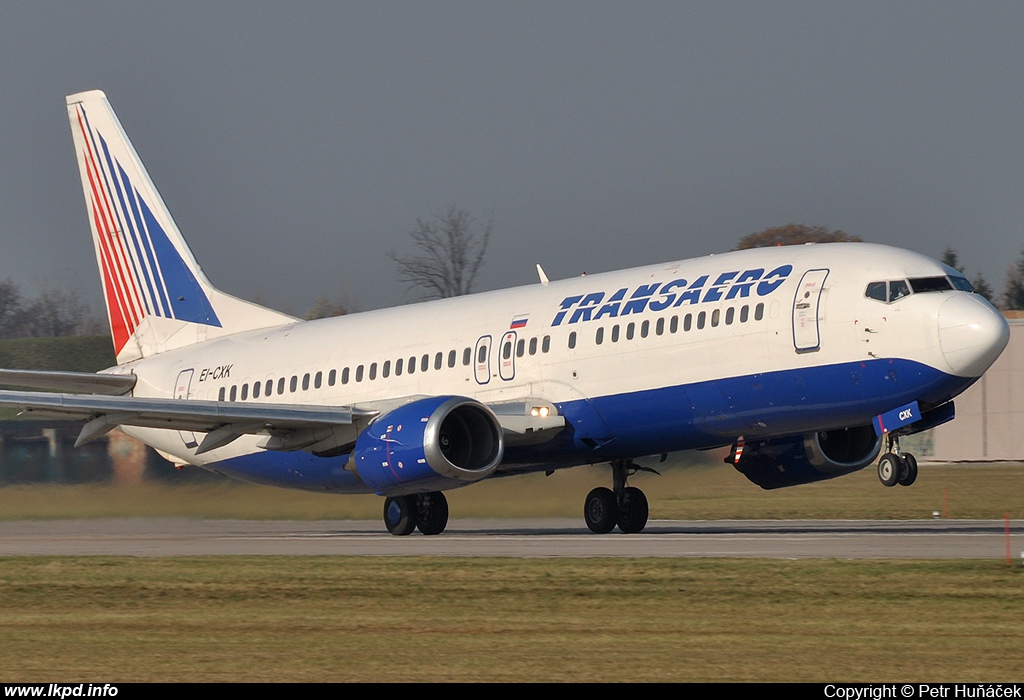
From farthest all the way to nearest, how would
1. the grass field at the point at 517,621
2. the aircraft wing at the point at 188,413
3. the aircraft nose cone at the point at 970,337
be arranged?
1. the aircraft wing at the point at 188,413
2. the aircraft nose cone at the point at 970,337
3. the grass field at the point at 517,621

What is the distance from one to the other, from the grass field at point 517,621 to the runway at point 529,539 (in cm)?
216

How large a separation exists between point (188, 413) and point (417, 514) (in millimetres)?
4734

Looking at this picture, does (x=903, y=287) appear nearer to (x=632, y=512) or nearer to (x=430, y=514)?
(x=632, y=512)

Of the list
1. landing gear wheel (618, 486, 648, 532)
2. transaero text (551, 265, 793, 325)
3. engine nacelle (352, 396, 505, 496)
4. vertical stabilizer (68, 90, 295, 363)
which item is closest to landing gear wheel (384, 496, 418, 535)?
engine nacelle (352, 396, 505, 496)

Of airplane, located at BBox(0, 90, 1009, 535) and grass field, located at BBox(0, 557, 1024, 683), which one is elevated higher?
airplane, located at BBox(0, 90, 1009, 535)

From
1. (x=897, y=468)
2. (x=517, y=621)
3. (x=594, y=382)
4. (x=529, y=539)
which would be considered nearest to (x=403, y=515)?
(x=529, y=539)

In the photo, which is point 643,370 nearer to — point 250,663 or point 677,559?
point 677,559

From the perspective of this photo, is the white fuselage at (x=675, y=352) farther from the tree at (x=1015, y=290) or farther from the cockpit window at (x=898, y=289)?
the tree at (x=1015, y=290)

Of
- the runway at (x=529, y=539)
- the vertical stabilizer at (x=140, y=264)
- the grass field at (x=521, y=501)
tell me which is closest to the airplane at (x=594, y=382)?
the runway at (x=529, y=539)

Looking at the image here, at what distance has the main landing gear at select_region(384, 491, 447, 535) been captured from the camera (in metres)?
26.8

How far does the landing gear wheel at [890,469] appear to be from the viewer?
21.3 metres

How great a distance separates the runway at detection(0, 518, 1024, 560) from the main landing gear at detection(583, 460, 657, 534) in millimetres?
336

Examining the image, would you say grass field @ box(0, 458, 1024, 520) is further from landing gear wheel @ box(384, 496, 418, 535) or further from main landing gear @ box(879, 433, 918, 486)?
main landing gear @ box(879, 433, 918, 486)

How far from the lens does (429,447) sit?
76.7ft
